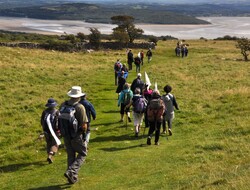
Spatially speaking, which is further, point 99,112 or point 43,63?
point 43,63

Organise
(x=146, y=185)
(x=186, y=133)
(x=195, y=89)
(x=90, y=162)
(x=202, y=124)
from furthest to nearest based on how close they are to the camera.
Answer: (x=195, y=89) < (x=202, y=124) < (x=186, y=133) < (x=90, y=162) < (x=146, y=185)

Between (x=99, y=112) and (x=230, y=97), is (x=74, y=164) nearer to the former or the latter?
(x=99, y=112)

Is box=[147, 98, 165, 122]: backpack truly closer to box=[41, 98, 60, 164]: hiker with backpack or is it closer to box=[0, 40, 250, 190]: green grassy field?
box=[0, 40, 250, 190]: green grassy field

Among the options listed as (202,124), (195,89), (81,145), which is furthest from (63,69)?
(81,145)

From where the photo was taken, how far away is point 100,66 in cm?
3878

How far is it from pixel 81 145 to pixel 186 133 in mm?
6642

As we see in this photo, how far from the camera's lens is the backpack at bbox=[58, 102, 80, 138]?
31.5 feet

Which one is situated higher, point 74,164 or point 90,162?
point 74,164

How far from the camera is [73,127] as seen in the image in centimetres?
959

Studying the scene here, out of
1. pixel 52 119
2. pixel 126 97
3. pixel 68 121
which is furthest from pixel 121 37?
pixel 68 121

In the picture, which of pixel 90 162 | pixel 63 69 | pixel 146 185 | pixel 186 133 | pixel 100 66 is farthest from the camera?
pixel 100 66

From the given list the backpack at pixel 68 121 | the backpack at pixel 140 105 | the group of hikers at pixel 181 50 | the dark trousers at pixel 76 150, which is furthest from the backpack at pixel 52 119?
the group of hikers at pixel 181 50

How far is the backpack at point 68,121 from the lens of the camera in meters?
9.59

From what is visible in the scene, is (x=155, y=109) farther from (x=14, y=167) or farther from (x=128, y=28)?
(x=128, y=28)
